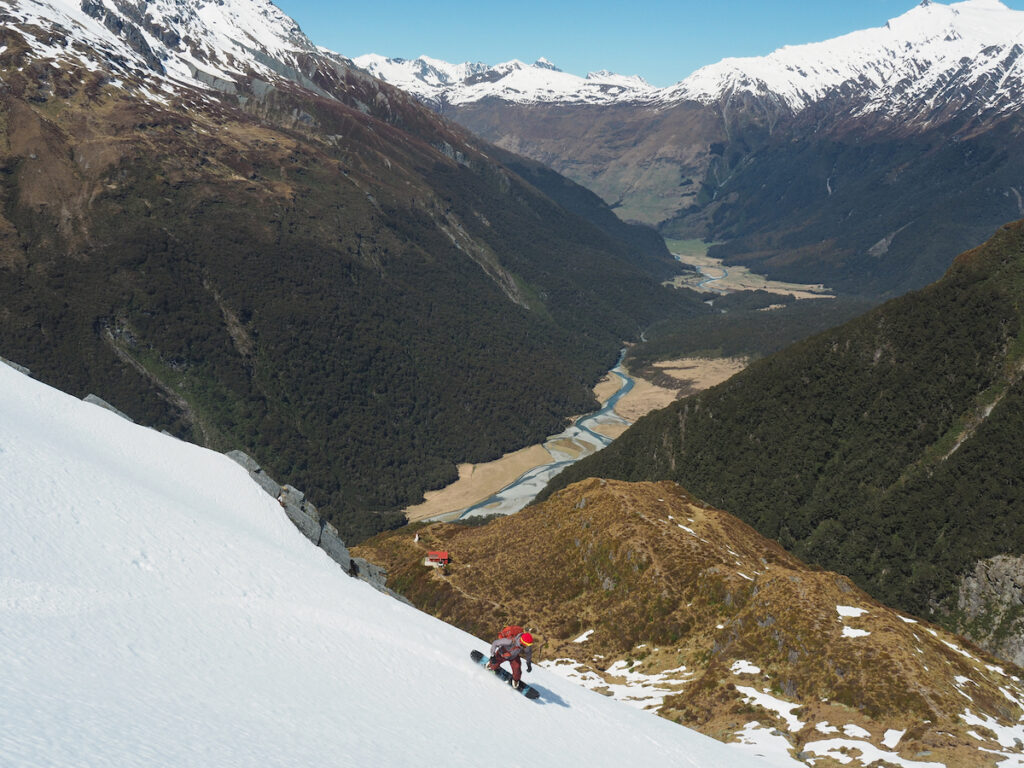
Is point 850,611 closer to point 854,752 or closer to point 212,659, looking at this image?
point 854,752

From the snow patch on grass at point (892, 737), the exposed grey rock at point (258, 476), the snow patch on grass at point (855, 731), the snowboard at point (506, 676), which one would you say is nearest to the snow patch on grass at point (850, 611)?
the snow patch on grass at point (855, 731)

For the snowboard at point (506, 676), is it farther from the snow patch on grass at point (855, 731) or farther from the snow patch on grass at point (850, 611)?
the snow patch on grass at point (850, 611)

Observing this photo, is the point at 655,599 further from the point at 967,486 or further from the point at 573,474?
the point at 573,474

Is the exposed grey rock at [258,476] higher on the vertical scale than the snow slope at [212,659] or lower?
higher

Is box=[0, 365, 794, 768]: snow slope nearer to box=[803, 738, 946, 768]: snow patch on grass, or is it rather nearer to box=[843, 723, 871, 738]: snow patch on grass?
box=[803, 738, 946, 768]: snow patch on grass

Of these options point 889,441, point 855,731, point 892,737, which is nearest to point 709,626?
point 855,731

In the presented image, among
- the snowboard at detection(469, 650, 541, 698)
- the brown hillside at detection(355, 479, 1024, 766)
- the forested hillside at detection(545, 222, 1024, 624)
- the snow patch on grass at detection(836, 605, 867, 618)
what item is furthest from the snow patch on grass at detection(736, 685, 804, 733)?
the forested hillside at detection(545, 222, 1024, 624)
